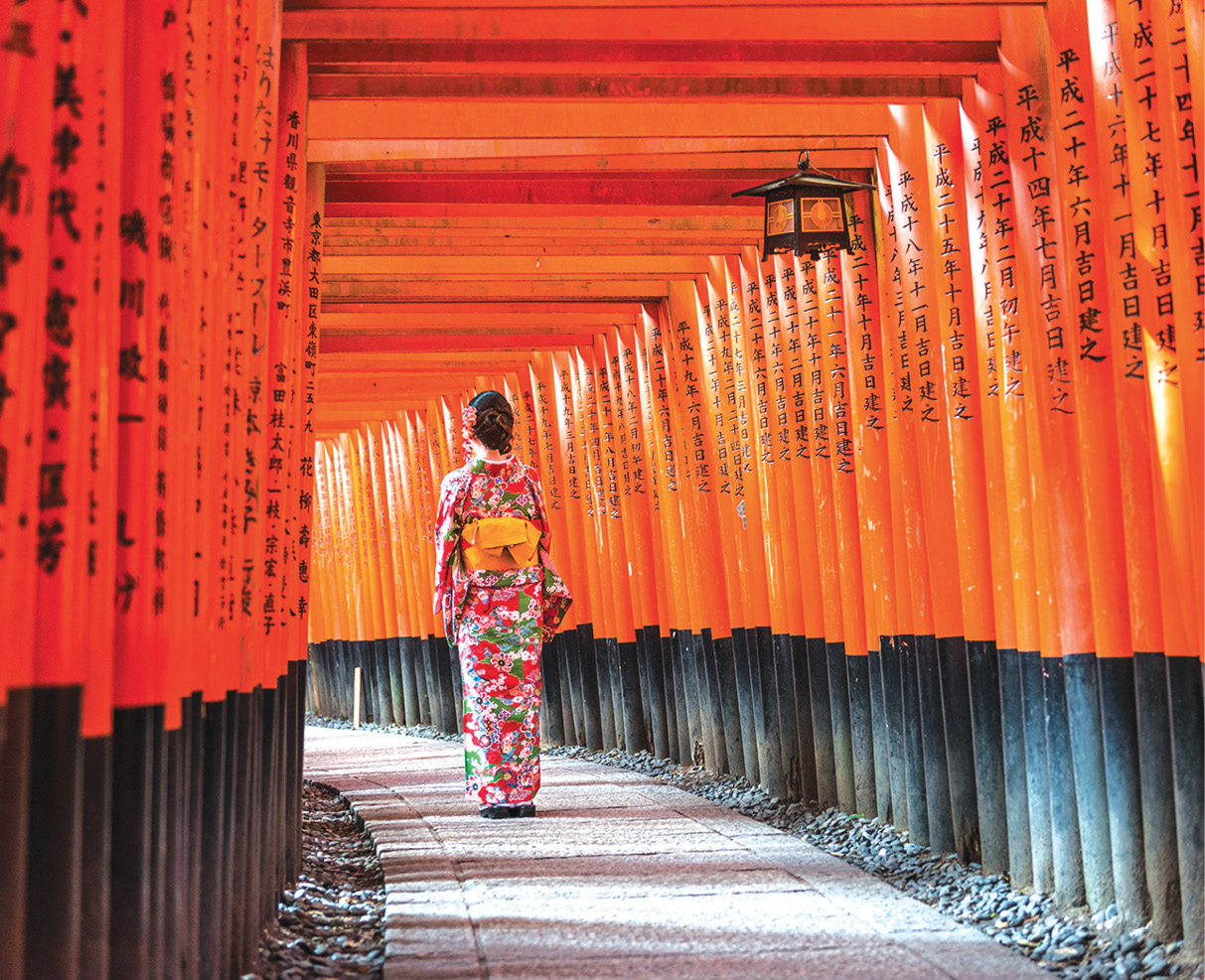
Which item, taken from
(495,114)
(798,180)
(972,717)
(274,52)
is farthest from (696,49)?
(972,717)

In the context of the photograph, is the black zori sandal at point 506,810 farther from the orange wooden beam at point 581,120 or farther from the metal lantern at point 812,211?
the orange wooden beam at point 581,120

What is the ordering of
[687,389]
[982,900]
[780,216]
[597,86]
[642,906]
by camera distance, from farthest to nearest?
[687,389] → [780,216] → [597,86] → [982,900] → [642,906]

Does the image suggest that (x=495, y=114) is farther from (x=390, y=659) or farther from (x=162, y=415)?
(x=390, y=659)

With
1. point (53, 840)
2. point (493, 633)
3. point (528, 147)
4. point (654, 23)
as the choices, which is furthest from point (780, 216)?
point (53, 840)

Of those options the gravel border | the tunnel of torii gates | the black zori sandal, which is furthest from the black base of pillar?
the black zori sandal

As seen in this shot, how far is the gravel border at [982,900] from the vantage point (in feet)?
13.0

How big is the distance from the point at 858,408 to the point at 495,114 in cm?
226

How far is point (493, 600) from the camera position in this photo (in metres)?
7.24

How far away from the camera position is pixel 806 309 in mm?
7105

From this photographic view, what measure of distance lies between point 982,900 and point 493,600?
315cm

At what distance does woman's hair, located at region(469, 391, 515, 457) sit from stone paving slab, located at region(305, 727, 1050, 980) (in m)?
1.98

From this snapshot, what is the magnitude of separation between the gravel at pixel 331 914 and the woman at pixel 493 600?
838mm

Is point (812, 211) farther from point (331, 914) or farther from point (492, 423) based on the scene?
point (331, 914)


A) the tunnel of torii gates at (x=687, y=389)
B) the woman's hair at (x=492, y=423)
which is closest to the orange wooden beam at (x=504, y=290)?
the tunnel of torii gates at (x=687, y=389)
